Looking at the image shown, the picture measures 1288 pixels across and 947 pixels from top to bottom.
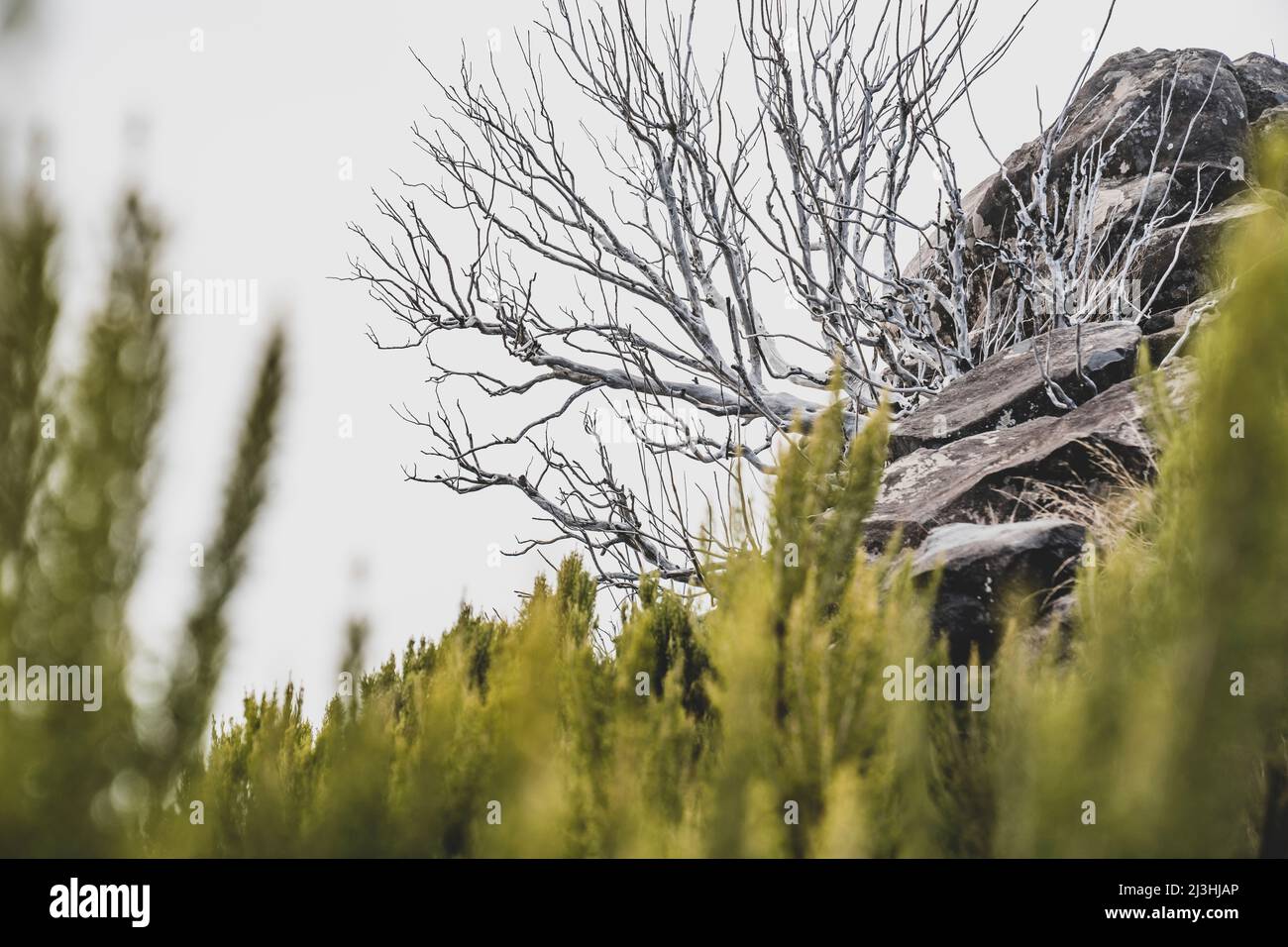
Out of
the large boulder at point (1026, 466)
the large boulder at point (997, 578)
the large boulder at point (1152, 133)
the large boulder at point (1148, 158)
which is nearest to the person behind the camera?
the large boulder at point (997, 578)

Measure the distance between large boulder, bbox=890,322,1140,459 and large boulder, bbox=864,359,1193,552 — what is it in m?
0.41

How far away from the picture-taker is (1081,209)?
6.31m

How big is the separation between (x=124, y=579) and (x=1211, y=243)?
765 cm

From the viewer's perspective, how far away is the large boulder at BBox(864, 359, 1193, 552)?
133 inches

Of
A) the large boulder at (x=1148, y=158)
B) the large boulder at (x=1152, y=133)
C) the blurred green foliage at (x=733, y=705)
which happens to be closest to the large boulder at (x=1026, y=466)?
the blurred green foliage at (x=733, y=705)

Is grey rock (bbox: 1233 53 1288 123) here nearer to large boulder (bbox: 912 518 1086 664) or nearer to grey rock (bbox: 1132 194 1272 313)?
grey rock (bbox: 1132 194 1272 313)

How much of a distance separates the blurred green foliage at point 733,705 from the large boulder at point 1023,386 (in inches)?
86.0

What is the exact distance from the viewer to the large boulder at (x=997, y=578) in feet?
8.81

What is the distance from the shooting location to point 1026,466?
3.58 m

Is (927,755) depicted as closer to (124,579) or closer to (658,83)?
(124,579)

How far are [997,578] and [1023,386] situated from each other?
223cm

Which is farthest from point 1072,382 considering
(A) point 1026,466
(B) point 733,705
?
(B) point 733,705

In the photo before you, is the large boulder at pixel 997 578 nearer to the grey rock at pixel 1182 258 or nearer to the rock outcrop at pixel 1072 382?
the rock outcrop at pixel 1072 382

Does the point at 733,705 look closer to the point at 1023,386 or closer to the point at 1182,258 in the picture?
the point at 1023,386
